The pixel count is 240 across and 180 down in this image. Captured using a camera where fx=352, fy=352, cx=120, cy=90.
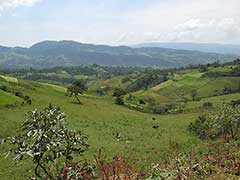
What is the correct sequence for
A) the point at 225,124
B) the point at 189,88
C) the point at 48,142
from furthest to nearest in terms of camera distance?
1. the point at 189,88
2. the point at 225,124
3. the point at 48,142

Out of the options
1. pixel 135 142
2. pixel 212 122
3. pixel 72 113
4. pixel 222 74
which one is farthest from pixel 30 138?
pixel 222 74

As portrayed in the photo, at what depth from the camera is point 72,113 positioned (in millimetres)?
58375

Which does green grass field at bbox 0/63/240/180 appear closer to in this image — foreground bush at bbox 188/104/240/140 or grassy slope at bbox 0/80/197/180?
grassy slope at bbox 0/80/197/180

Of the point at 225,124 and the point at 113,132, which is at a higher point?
the point at 225,124

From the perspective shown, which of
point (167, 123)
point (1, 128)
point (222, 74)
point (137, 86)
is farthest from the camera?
point (137, 86)

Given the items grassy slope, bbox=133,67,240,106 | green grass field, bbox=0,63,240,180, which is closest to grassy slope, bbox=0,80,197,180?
green grass field, bbox=0,63,240,180

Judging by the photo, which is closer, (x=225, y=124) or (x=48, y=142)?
(x=48, y=142)

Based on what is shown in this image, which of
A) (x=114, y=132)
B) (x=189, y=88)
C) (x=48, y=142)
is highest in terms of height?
(x=48, y=142)

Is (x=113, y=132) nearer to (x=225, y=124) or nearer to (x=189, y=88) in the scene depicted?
(x=225, y=124)

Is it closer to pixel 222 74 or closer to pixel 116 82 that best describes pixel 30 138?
pixel 222 74

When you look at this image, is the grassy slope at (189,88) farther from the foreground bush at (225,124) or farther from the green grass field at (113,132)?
the foreground bush at (225,124)

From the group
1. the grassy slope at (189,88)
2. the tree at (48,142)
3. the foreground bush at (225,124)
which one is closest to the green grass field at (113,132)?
the foreground bush at (225,124)

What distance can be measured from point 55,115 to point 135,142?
1263 inches

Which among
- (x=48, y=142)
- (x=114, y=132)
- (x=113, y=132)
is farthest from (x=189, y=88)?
(x=48, y=142)
